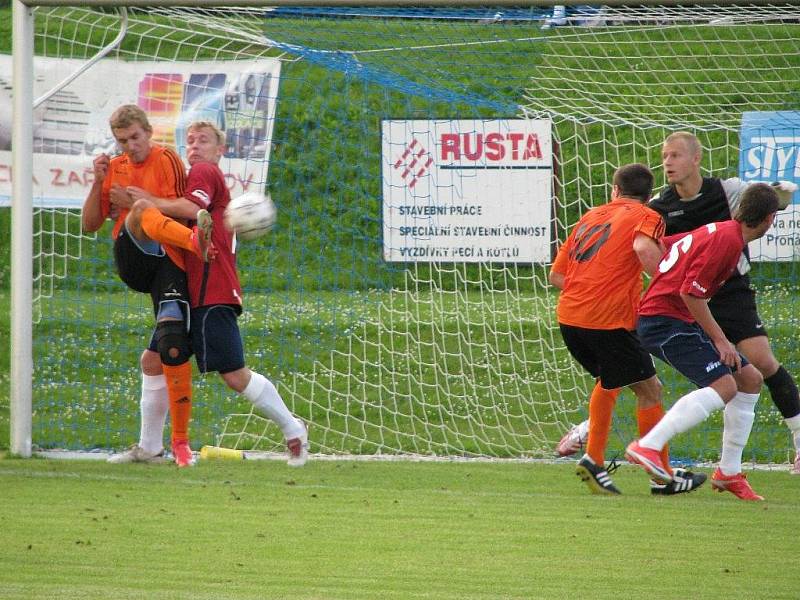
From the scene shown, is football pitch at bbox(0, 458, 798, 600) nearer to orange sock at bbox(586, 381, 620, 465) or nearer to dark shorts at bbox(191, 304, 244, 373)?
→ orange sock at bbox(586, 381, 620, 465)

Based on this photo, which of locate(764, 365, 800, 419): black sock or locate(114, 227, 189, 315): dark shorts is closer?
locate(114, 227, 189, 315): dark shorts

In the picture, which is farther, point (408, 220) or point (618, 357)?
point (408, 220)

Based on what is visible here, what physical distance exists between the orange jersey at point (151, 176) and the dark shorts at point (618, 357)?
231cm

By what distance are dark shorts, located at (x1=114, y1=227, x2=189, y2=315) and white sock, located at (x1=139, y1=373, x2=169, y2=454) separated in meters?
0.50

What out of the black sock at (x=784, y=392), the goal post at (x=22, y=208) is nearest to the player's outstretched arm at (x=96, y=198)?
Answer: the goal post at (x=22, y=208)

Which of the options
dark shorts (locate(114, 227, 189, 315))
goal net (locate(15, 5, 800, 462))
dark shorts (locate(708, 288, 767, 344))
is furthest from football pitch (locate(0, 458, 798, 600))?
goal net (locate(15, 5, 800, 462))

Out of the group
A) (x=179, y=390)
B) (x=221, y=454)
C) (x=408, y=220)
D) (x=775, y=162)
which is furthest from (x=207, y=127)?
(x=775, y=162)

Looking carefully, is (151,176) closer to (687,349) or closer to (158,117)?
(158,117)

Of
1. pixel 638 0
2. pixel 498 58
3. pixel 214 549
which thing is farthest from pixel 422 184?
pixel 214 549

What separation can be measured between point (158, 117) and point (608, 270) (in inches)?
174

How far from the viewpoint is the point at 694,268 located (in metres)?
6.41

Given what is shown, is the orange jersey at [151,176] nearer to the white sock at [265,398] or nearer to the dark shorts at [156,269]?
the dark shorts at [156,269]

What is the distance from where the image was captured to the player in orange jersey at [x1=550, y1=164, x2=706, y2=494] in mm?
6852

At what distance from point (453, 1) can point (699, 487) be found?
3.02 meters
